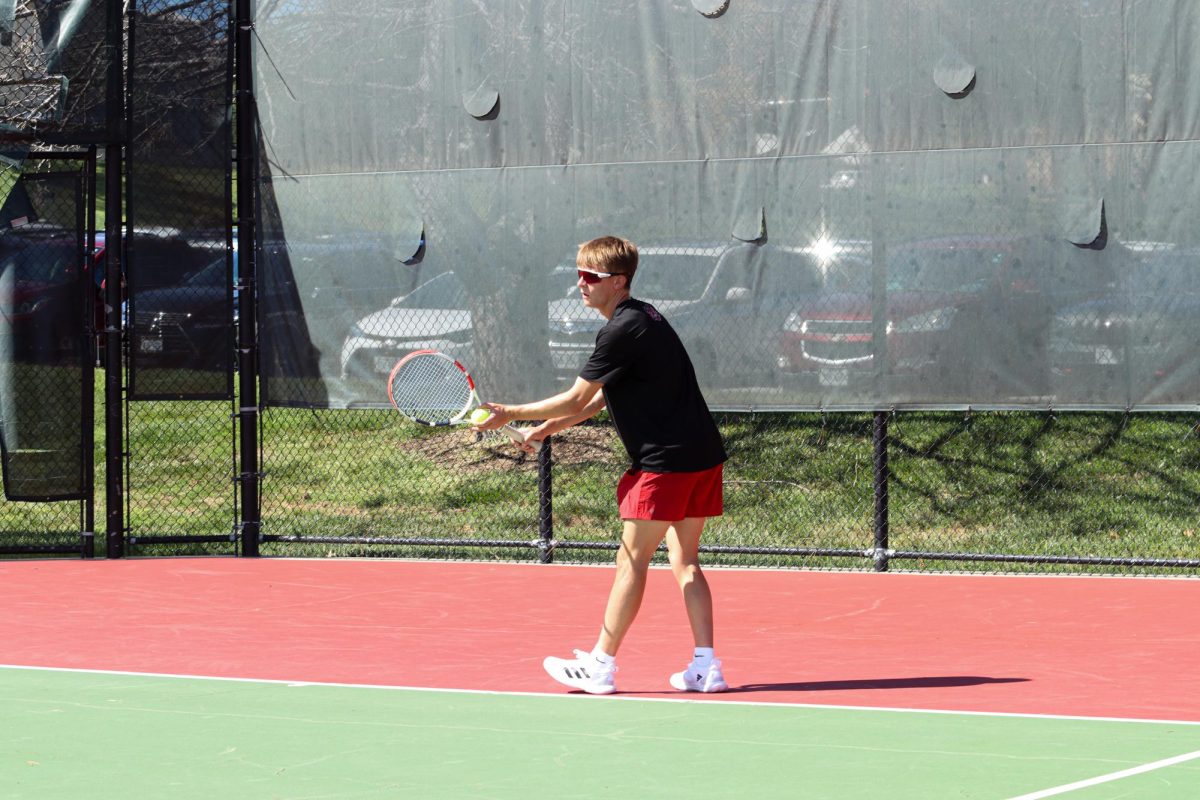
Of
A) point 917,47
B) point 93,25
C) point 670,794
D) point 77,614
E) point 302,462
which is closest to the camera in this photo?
point 670,794

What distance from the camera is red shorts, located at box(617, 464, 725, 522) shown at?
6.54 meters

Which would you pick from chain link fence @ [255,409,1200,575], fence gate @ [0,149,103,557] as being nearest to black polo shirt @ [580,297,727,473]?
chain link fence @ [255,409,1200,575]

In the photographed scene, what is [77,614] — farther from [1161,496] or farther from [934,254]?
[1161,496]

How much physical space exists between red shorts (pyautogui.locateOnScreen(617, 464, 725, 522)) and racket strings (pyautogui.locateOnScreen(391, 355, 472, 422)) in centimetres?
151

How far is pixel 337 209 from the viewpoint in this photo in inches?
435

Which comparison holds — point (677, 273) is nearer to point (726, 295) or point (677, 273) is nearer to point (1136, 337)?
point (726, 295)

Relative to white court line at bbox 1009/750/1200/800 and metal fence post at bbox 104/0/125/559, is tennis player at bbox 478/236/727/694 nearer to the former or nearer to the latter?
white court line at bbox 1009/750/1200/800

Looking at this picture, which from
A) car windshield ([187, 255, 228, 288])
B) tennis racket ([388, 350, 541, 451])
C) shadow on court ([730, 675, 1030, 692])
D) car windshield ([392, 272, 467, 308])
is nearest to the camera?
shadow on court ([730, 675, 1030, 692])

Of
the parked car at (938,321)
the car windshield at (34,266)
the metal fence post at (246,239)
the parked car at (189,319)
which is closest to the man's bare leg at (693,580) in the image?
the parked car at (938,321)

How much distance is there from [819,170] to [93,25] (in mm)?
4565

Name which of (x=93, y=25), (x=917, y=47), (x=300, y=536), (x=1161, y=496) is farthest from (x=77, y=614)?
(x=1161, y=496)

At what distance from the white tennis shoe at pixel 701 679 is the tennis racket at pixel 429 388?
177 centimetres

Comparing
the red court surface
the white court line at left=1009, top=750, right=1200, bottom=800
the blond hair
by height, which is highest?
the blond hair

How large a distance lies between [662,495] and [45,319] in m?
5.90
